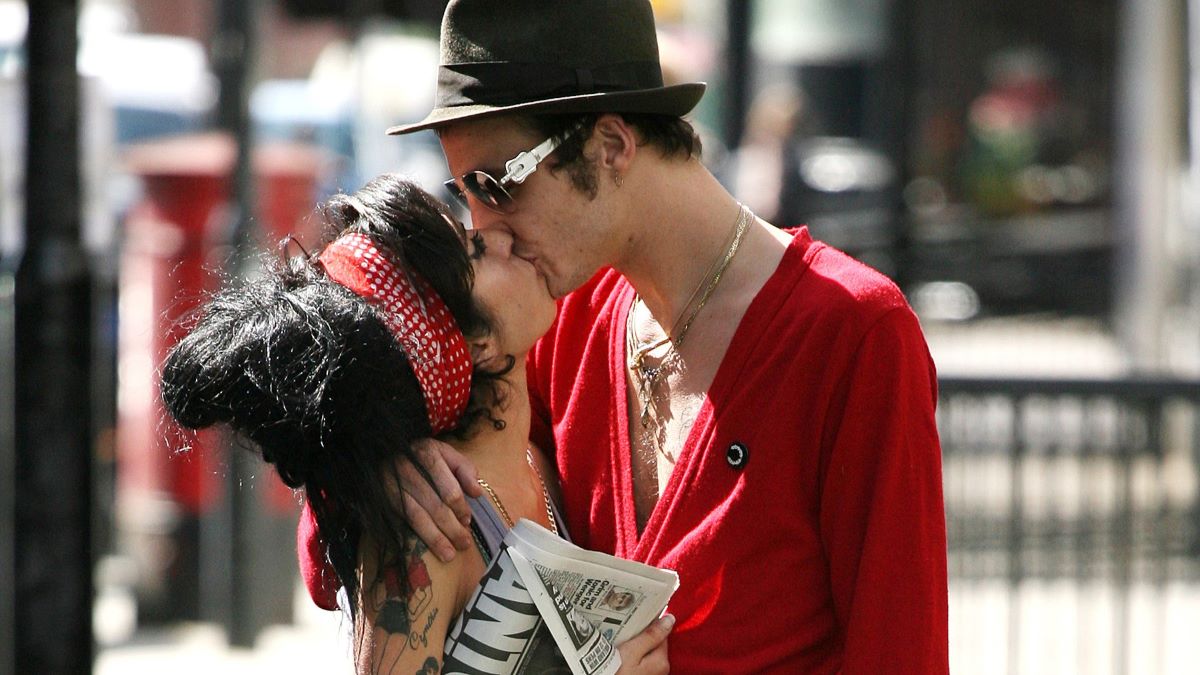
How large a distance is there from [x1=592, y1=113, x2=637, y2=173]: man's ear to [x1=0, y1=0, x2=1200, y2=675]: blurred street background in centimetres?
34

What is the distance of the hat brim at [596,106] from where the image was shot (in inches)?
95.1

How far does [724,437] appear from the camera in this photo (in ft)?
8.04

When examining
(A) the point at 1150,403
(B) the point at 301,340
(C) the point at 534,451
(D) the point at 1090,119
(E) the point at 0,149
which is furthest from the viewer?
(D) the point at 1090,119

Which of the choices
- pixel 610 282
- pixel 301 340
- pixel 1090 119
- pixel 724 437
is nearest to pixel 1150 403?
pixel 610 282

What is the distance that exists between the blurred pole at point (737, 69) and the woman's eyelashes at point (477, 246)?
510cm

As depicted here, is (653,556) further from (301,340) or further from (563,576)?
(301,340)

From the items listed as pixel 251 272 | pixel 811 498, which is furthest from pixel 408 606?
pixel 251 272

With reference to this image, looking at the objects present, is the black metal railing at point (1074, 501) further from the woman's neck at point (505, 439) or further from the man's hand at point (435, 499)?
the man's hand at point (435, 499)

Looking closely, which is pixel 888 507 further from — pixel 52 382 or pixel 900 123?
pixel 900 123

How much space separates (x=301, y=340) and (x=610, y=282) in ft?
2.80

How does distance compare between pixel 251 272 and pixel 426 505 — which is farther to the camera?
pixel 251 272

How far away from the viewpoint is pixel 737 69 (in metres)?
7.73

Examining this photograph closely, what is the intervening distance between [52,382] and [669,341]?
1695mm

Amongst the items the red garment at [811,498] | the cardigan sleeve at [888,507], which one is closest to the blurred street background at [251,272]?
the red garment at [811,498]
